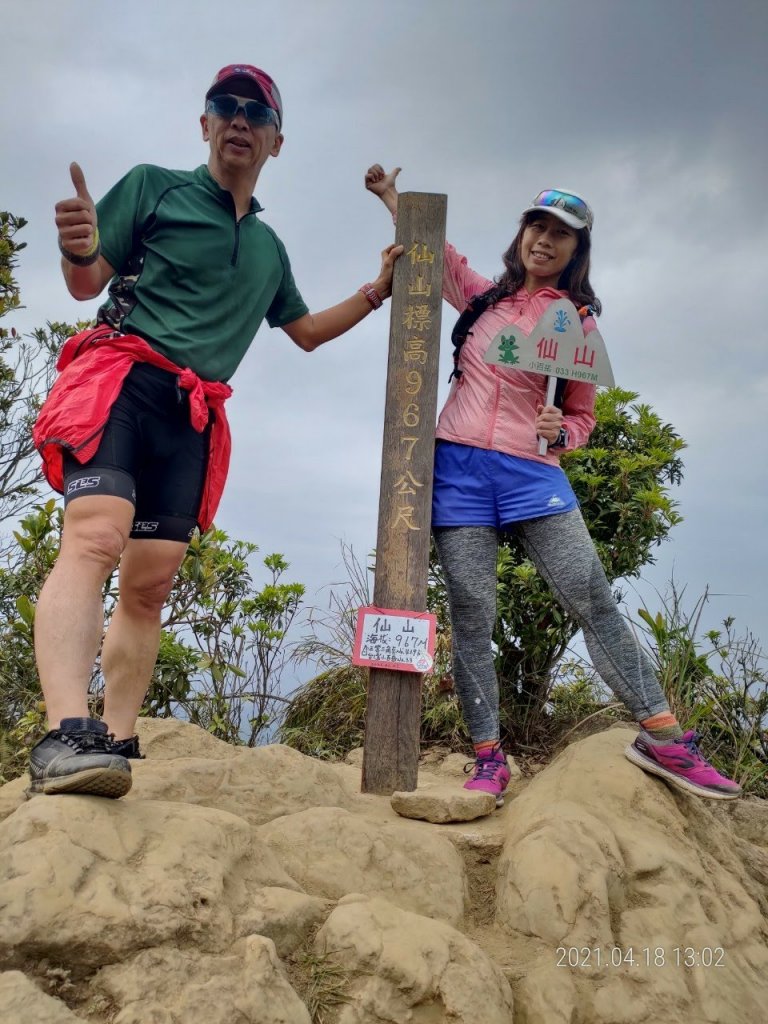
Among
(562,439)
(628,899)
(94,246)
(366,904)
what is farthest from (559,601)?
(94,246)

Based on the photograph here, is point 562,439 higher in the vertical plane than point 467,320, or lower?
lower

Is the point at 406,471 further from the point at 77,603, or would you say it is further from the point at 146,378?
the point at 77,603

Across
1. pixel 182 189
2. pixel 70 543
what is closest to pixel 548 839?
pixel 70 543

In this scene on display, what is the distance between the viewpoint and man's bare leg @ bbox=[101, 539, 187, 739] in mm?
3172

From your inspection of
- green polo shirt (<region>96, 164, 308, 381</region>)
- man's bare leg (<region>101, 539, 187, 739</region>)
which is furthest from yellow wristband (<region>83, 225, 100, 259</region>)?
man's bare leg (<region>101, 539, 187, 739</region>)

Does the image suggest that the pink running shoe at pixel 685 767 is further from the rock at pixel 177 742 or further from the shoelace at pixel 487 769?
the rock at pixel 177 742

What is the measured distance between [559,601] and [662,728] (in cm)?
64

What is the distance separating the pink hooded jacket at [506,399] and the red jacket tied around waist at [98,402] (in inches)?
41.9

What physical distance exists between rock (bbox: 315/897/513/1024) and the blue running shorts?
174 centimetres

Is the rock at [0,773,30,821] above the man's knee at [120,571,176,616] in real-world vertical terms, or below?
below

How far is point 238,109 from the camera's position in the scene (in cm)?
331

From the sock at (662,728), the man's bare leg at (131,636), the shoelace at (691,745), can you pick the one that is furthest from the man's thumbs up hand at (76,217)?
the shoelace at (691,745)

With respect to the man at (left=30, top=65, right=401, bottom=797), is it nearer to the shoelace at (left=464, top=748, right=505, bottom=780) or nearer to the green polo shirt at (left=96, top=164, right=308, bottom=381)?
the green polo shirt at (left=96, top=164, right=308, bottom=381)

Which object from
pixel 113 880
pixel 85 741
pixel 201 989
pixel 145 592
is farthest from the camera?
pixel 145 592
